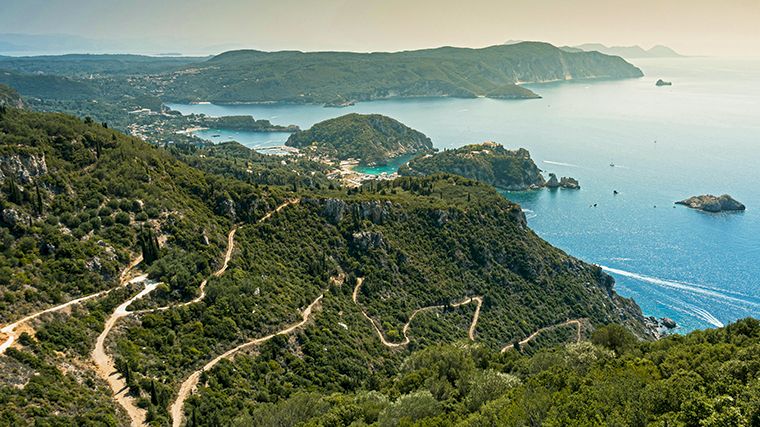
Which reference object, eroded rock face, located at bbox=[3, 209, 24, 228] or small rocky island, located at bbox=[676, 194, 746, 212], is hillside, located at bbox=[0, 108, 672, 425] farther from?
small rocky island, located at bbox=[676, 194, 746, 212]

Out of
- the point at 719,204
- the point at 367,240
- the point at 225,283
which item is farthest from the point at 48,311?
the point at 719,204

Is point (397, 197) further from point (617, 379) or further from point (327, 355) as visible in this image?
point (617, 379)

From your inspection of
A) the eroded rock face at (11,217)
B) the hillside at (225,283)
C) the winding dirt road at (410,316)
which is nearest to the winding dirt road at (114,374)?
the hillside at (225,283)

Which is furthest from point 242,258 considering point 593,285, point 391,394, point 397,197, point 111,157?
point 593,285

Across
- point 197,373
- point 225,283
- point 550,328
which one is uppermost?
point 225,283

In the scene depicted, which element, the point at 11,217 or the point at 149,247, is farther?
the point at 149,247

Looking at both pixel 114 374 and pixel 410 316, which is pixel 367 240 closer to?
pixel 410 316

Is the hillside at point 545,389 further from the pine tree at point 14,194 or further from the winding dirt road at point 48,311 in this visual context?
the pine tree at point 14,194
